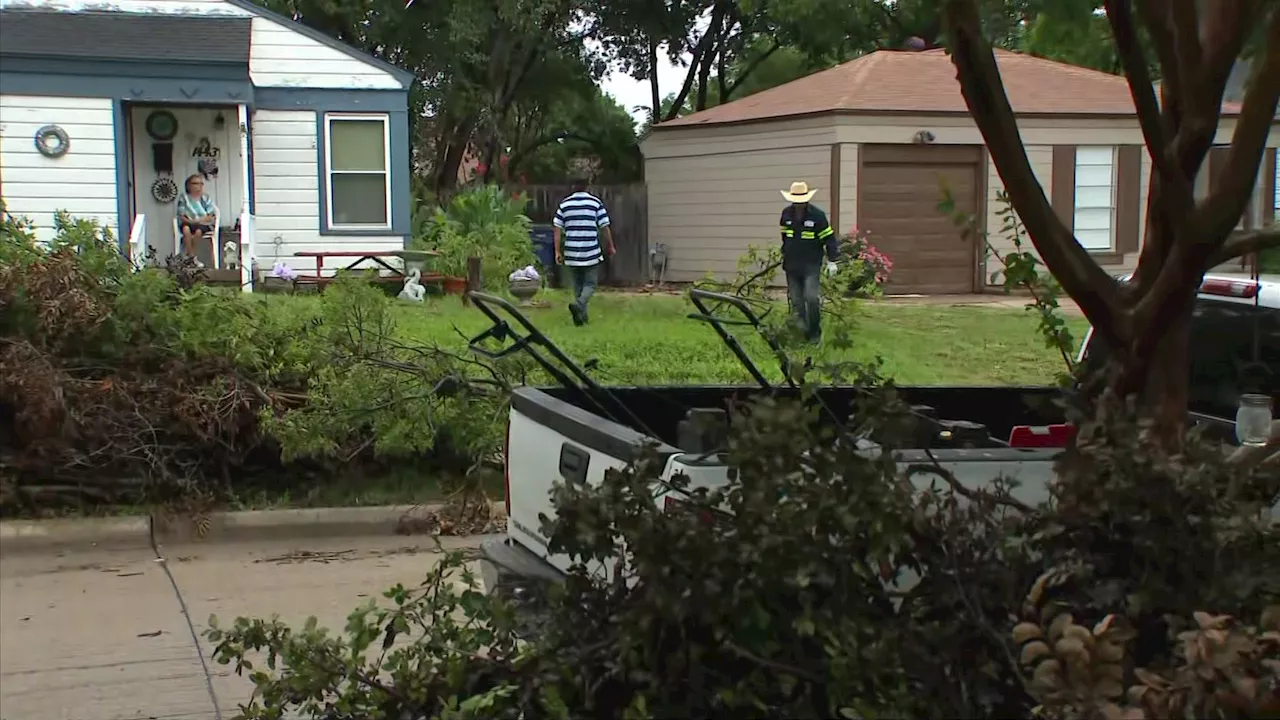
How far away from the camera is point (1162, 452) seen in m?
2.72

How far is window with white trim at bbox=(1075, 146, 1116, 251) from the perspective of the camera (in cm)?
1861

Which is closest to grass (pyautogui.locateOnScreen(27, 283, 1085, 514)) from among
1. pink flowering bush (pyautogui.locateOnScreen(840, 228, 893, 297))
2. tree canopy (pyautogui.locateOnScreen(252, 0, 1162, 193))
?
pink flowering bush (pyautogui.locateOnScreen(840, 228, 893, 297))

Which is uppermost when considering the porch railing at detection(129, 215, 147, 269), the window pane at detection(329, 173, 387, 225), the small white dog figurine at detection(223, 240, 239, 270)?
the window pane at detection(329, 173, 387, 225)

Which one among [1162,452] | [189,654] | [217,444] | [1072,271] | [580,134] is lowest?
[189,654]

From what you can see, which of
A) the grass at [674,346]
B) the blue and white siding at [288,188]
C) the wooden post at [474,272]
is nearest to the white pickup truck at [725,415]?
the grass at [674,346]

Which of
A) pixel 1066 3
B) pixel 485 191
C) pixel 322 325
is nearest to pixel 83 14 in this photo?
pixel 485 191

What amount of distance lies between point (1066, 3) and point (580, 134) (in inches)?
1089

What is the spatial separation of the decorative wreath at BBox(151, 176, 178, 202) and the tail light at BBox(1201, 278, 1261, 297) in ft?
48.6

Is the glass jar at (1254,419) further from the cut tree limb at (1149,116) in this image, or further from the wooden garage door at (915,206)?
the wooden garage door at (915,206)

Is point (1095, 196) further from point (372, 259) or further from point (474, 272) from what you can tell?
point (372, 259)

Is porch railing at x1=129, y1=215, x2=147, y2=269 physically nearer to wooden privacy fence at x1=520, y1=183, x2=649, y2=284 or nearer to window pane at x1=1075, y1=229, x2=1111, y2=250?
wooden privacy fence at x1=520, y1=183, x2=649, y2=284

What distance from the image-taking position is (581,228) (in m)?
13.1

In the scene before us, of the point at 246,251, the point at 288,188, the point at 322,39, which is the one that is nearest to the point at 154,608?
the point at 246,251

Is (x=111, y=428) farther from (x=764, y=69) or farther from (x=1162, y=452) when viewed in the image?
(x=764, y=69)
